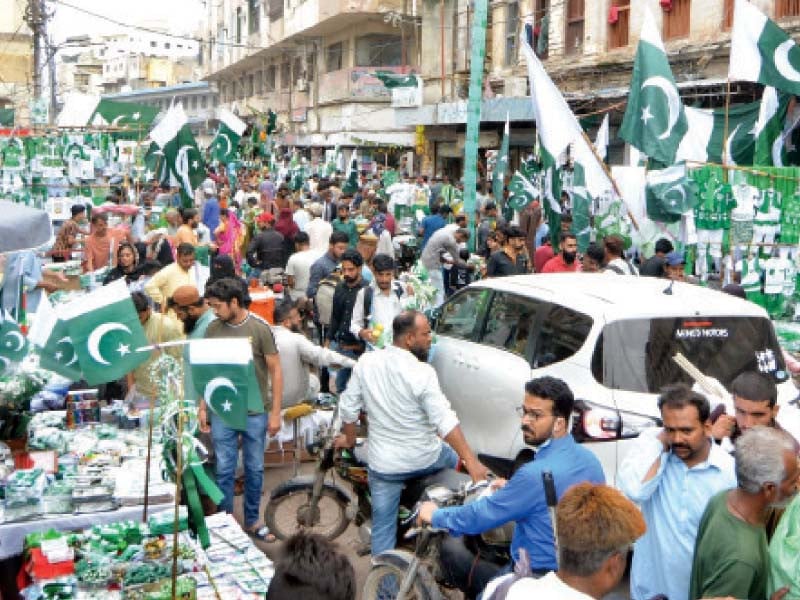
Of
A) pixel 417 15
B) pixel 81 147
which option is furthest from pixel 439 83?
pixel 81 147

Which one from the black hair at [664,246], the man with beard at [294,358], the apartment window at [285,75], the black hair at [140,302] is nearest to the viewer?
the black hair at [140,302]

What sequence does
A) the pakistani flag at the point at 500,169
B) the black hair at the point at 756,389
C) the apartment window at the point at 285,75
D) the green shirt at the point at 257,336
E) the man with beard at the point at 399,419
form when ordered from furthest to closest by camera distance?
1. the apartment window at the point at 285,75
2. the pakistani flag at the point at 500,169
3. the green shirt at the point at 257,336
4. the man with beard at the point at 399,419
5. the black hair at the point at 756,389

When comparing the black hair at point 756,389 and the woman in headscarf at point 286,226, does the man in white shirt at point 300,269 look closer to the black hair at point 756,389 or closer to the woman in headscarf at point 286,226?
the woman in headscarf at point 286,226

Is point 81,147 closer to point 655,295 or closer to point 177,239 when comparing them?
point 177,239

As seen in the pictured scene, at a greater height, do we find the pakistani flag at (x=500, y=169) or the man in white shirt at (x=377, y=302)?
the pakistani flag at (x=500, y=169)

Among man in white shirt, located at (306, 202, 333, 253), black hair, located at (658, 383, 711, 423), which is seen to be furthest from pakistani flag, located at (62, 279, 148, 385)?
man in white shirt, located at (306, 202, 333, 253)

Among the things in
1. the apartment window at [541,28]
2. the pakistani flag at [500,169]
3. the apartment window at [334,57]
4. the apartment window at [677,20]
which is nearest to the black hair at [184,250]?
the pakistani flag at [500,169]

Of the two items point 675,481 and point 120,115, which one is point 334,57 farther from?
point 675,481

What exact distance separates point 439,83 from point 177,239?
1908 centimetres

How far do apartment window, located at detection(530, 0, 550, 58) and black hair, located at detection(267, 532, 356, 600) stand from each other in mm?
20963

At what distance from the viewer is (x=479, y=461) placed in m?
6.59

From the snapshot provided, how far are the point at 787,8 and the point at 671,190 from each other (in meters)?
7.18

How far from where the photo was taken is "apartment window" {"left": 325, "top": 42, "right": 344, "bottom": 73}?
40.9 meters

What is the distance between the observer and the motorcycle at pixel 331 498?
582cm
